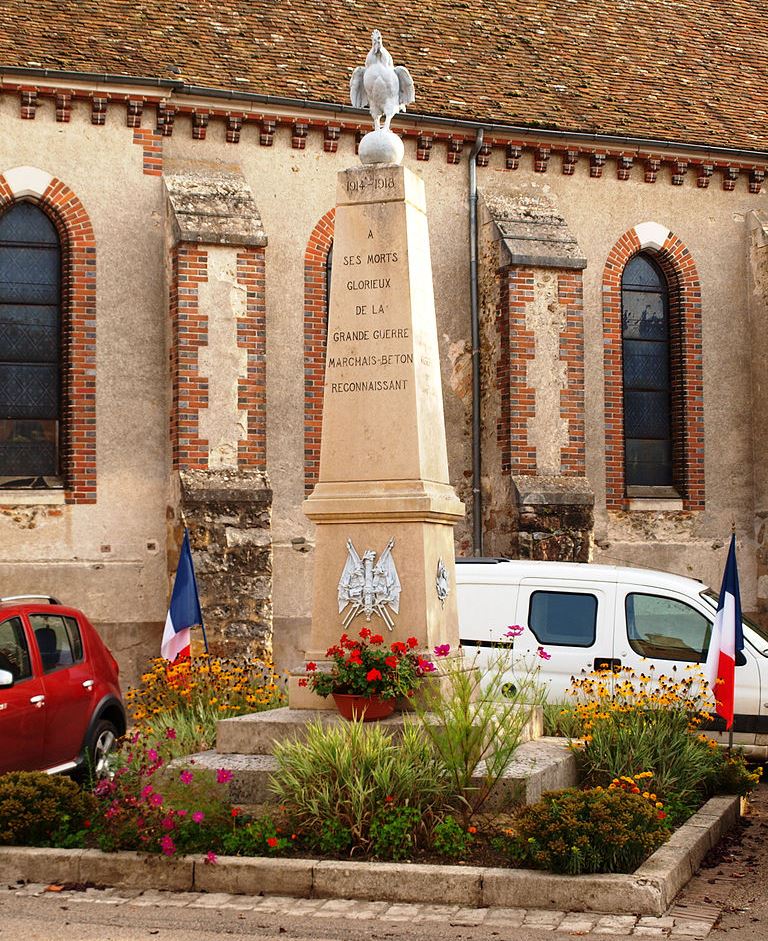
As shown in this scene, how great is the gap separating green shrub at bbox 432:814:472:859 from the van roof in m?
4.75

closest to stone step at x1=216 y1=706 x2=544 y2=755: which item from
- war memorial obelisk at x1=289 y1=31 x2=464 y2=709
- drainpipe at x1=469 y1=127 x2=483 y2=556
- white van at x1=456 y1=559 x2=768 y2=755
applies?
war memorial obelisk at x1=289 y1=31 x2=464 y2=709

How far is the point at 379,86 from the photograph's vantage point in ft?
31.0

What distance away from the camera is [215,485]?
14.9 metres

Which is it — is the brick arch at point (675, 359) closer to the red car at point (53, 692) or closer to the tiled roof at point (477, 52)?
the tiled roof at point (477, 52)

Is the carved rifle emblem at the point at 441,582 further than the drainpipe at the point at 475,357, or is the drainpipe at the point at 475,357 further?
the drainpipe at the point at 475,357

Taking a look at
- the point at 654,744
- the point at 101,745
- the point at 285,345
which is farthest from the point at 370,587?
the point at 285,345

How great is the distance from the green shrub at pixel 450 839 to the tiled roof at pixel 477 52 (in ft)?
35.8

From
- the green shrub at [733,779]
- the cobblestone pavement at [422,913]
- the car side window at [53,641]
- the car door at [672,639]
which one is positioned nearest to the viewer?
the cobblestone pavement at [422,913]

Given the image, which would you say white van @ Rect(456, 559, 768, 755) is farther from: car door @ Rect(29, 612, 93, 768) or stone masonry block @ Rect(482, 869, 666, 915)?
stone masonry block @ Rect(482, 869, 666, 915)

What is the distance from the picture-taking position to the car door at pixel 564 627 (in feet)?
37.6

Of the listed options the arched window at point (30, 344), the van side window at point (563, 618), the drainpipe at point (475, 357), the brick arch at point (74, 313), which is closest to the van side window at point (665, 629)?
the van side window at point (563, 618)

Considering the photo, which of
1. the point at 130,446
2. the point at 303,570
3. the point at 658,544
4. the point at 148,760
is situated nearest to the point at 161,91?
the point at 130,446

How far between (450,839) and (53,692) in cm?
354

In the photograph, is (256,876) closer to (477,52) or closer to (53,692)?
(53,692)
